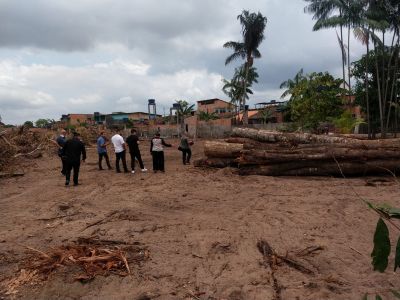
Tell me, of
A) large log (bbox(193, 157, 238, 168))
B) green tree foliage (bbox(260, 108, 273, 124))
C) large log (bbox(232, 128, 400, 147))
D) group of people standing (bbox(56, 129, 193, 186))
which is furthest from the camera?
green tree foliage (bbox(260, 108, 273, 124))

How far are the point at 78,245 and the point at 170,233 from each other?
1360mm

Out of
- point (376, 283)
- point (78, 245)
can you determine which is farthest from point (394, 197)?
point (78, 245)

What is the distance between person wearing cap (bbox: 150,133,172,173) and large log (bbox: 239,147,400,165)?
112 inches

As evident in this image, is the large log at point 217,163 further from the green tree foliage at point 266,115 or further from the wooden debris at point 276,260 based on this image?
the green tree foliage at point 266,115

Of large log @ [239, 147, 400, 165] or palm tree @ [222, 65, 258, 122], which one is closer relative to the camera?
large log @ [239, 147, 400, 165]

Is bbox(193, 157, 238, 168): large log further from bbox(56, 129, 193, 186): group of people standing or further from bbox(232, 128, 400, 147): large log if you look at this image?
bbox(232, 128, 400, 147): large log

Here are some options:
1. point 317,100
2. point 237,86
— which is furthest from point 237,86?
point 317,100

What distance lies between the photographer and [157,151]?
1351 cm

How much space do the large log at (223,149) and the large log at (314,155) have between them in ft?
2.22

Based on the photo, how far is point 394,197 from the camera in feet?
29.2

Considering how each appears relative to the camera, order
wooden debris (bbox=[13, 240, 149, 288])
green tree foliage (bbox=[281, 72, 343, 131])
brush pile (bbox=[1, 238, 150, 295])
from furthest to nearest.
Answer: green tree foliage (bbox=[281, 72, 343, 131]) → wooden debris (bbox=[13, 240, 149, 288]) → brush pile (bbox=[1, 238, 150, 295])

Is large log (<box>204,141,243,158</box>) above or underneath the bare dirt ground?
above

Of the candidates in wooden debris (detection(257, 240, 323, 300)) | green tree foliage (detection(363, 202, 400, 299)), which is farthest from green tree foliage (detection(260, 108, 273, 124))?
green tree foliage (detection(363, 202, 400, 299))

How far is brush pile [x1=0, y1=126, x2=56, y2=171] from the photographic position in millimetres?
15952
